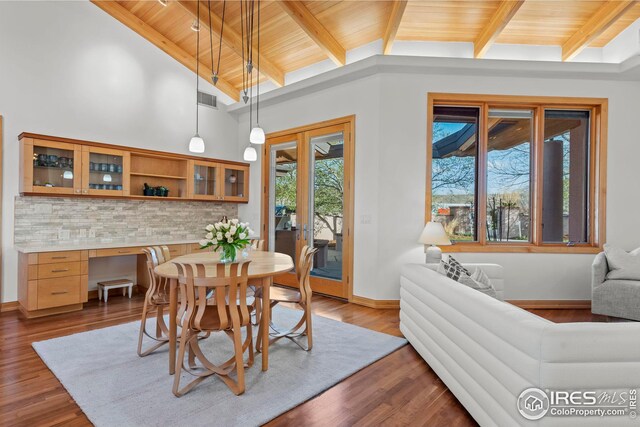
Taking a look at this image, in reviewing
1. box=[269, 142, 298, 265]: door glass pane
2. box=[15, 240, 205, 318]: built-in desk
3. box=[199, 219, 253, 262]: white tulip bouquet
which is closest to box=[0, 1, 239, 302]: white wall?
box=[15, 240, 205, 318]: built-in desk

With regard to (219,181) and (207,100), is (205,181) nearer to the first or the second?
(219,181)

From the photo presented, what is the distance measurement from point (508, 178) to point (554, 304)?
1.79 meters

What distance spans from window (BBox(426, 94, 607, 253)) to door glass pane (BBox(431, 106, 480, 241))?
0.04 ft

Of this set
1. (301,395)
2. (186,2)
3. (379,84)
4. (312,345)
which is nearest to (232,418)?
(301,395)

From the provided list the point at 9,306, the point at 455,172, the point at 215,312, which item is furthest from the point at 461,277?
the point at 9,306

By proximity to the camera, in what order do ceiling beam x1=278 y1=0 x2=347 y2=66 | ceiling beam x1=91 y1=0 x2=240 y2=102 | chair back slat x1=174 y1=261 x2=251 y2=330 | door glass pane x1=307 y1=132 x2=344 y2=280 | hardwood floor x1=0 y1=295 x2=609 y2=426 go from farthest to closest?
1. door glass pane x1=307 y1=132 x2=344 y2=280
2. ceiling beam x1=91 y1=0 x2=240 y2=102
3. ceiling beam x1=278 y1=0 x2=347 y2=66
4. chair back slat x1=174 y1=261 x2=251 y2=330
5. hardwood floor x1=0 y1=295 x2=609 y2=426

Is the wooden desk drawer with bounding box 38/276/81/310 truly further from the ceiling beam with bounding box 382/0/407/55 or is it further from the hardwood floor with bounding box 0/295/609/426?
the ceiling beam with bounding box 382/0/407/55

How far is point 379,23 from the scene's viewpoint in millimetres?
4363

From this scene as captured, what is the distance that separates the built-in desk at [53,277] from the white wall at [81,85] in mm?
554

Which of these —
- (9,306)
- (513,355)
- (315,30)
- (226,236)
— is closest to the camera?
(513,355)

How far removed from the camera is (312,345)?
313 centimetres

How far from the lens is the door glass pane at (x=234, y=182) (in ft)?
20.3

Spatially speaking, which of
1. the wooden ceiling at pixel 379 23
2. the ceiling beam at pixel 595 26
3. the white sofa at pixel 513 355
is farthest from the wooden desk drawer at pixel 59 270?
the ceiling beam at pixel 595 26

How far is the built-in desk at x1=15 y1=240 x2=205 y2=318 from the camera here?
12.6 feet
